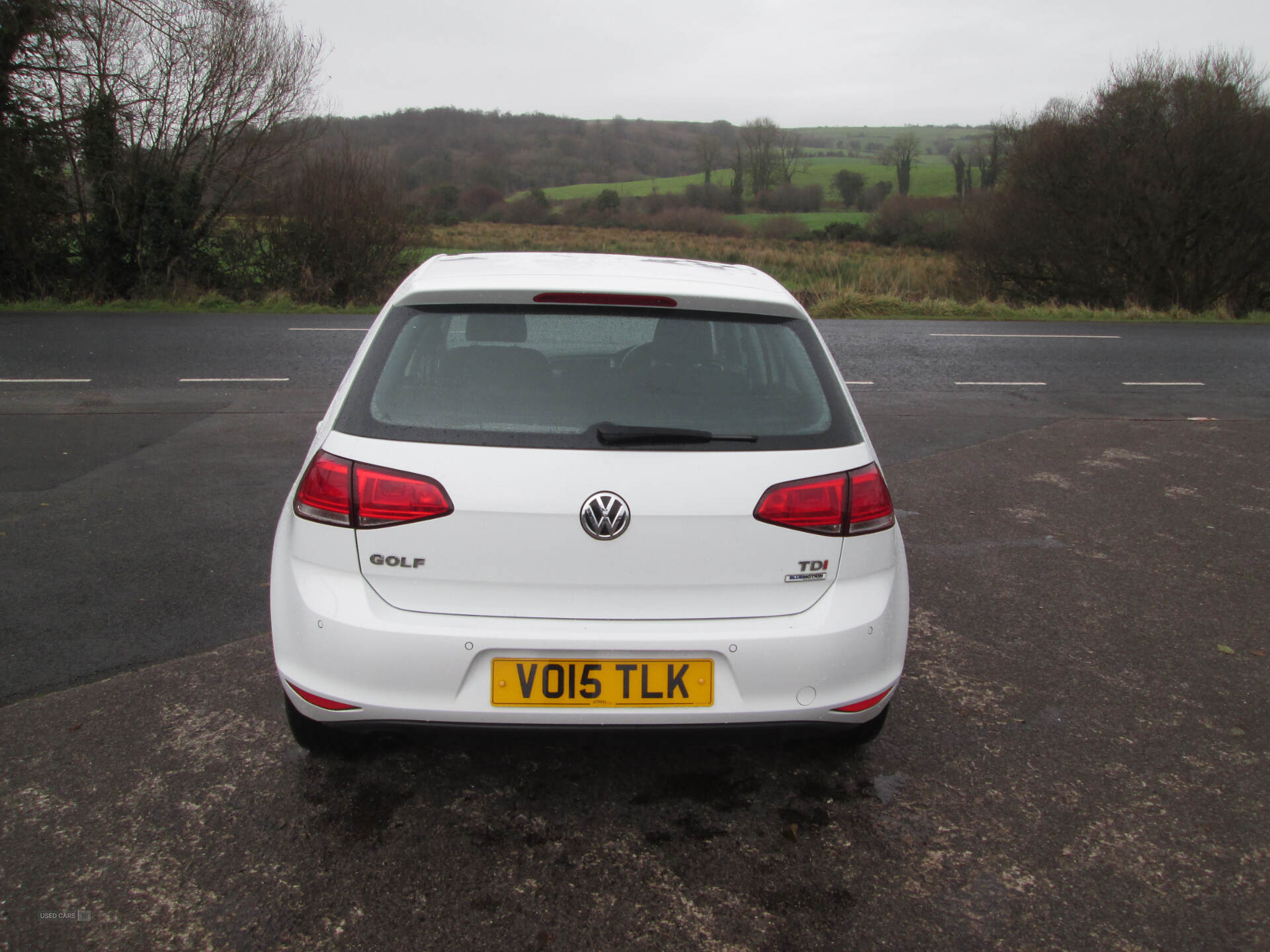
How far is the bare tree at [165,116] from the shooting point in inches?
690

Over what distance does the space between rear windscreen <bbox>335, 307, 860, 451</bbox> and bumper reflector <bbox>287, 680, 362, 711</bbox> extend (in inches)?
28.7

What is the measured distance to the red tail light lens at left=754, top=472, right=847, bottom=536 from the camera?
2654mm

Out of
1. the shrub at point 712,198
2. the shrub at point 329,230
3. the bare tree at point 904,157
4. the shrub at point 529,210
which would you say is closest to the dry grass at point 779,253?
the shrub at point 529,210

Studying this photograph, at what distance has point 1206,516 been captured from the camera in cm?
612

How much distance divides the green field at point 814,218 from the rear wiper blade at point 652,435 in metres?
64.1

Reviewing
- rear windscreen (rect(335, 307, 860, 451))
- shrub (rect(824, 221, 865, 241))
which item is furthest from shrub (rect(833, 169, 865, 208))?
rear windscreen (rect(335, 307, 860, 451))

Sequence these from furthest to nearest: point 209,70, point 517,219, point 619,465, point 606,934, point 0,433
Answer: point 517,219 < point 209,70 < point 0,433 < point 619,465 < point 606,934

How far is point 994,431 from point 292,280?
15419 millimetres

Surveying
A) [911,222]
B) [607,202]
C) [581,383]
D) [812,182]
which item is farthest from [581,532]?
[812,182]

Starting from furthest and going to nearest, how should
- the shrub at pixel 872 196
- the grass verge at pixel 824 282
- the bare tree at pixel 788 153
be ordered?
the bare tree at pixel 788 153 < the shrub at pixel 872 196 < the grass verge at pixel 824 282

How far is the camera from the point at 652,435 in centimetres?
265

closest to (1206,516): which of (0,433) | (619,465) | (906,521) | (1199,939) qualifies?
(906,521)

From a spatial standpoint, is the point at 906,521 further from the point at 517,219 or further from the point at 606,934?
the point at 517,219

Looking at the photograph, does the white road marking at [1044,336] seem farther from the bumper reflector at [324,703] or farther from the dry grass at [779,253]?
the bumper reflector at [324,703]
